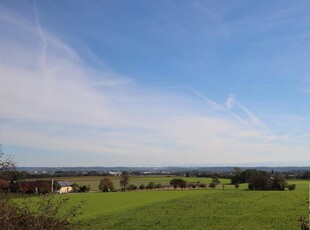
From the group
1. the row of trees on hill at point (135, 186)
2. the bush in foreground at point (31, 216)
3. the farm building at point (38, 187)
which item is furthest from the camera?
the row of trees on hill at point (135, 186)

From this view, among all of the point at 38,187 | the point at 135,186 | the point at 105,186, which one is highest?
Answer: the point at 38,187

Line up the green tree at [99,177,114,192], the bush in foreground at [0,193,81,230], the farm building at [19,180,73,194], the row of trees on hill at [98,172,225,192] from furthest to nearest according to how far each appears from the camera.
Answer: the row of trees on hill at [98,172,225,192] → the green tree at [99,177,114,192] → the farm building at [19,180,73,194] → the bush in foreground at [0,193,81,230]

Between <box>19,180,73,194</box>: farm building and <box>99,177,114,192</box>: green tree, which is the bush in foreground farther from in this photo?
<box>99,177,114,192</box>: green tree

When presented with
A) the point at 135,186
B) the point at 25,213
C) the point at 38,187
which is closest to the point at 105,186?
the point at 135,186

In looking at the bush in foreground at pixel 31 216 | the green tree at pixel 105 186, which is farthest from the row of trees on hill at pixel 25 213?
the green tree at pixel 105 186

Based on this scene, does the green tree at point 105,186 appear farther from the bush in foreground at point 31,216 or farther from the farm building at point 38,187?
the bush in foreground at point 31,216

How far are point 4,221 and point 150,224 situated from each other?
3439 cm

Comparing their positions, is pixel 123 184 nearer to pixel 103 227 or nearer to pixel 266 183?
pixel 266 183

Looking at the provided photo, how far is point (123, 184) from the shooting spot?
14338 cm

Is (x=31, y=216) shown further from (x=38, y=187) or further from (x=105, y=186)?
(x=105, y=186)

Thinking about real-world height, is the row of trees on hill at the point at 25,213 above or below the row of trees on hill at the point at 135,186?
above

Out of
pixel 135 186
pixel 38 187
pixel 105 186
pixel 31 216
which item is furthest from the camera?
pixel 135 186

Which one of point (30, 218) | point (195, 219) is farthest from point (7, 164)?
point (195, 219)

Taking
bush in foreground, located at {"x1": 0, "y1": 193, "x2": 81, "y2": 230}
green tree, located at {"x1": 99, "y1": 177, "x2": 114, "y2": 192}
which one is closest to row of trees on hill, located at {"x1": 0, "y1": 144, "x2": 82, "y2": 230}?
bush in foreground, located at {"x1": 0, "y1": 193, "x2": 81, "y2": 230}
